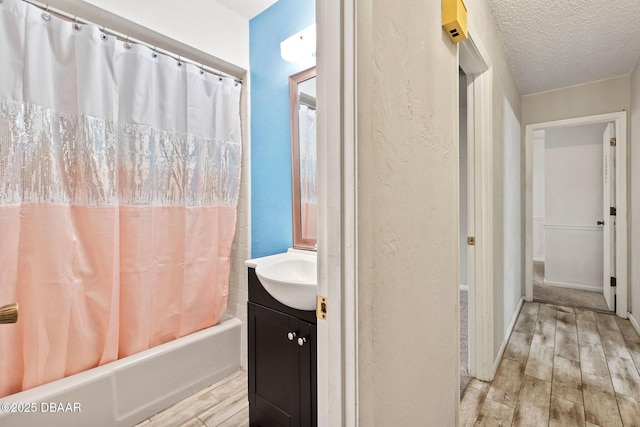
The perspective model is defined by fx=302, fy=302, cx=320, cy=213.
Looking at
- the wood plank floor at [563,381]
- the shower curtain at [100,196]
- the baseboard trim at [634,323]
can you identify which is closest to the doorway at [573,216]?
the baseboard trim at [634,323]

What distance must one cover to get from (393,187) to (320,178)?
0.23m

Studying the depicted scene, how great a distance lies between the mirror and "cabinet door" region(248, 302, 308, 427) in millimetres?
633

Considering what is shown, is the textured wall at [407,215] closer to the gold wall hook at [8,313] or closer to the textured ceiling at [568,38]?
the gold wall hook at [8,313]

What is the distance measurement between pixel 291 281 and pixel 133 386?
3.84 feet

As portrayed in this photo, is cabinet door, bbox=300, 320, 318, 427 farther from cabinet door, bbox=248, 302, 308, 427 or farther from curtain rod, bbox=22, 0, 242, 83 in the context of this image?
curtain rod, bbox=22, 0, 242, 83

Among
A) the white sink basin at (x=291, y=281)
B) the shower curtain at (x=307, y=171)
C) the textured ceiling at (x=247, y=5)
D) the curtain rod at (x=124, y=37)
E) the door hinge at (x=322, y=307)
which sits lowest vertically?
the white sink basin at (x=291, y=281)

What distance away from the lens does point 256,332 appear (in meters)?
1.40

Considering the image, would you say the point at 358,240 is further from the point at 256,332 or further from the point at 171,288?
the point at 171,288

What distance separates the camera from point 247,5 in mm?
1974

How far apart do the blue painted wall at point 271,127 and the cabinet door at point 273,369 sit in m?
0.67

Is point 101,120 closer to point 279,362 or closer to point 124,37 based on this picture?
point 124,37

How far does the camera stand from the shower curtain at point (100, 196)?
51.4 inches

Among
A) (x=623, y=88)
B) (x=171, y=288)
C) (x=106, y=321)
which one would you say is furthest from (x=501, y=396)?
(x=623, y=88)

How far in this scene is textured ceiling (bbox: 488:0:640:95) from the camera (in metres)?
1.85
